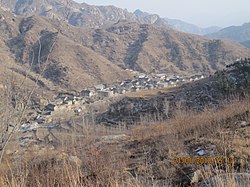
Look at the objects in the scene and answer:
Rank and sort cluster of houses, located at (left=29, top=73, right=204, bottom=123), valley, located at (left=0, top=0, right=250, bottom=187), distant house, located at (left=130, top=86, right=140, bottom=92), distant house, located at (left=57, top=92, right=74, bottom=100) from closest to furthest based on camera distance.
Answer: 1. valley, located at (left=0, top=0, right=250, bottom=187)
2. cluster of houses, located at (left=29, top=73, right=204, bottom=123)
3. distant house, located at (left=57, top=92, right=74, bottom=100)
4. distant house, located at (left=130, top=86, right=140, bottom=92)

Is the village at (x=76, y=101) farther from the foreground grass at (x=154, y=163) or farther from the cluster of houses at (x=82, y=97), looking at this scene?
the foreground grass at (x=154, y=163)

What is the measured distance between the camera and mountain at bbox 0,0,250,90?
6059 centimetres

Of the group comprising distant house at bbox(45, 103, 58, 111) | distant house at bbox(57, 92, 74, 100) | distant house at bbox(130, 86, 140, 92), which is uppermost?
distant house at bbox(130, 86, 140, 92)

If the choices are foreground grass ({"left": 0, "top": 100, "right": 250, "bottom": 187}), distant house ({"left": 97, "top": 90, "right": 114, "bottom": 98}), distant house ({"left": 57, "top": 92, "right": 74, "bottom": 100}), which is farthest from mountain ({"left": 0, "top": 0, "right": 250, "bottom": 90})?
foreground grass ({"left": 0, "top": 100, "right": 250, "bottom": 187})

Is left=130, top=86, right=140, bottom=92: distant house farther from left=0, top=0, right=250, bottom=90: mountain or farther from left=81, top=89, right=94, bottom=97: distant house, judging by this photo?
left=0, top=0, right=250, bottom=90: mountain

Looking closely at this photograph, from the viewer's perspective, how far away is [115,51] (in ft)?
289

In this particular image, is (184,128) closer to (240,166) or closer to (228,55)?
(240,166)

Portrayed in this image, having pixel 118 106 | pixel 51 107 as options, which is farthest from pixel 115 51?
pixel 118 106

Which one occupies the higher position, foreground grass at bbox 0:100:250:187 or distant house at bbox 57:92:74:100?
foreground grass at bbox 0:100:250:187

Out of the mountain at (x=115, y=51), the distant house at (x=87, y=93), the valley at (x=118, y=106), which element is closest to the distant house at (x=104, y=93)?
the valley at (x=118, y=106)

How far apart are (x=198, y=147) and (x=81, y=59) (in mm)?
64723

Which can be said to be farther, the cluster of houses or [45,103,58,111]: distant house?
the cluster of houses

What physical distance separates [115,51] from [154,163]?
85.2 meters

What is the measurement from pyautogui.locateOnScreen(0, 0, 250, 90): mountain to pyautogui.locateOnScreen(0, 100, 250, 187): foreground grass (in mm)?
48626
